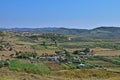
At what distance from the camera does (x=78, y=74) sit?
57.0m

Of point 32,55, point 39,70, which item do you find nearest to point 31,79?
point 39,70

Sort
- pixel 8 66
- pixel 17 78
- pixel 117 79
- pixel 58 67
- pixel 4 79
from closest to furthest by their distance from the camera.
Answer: pixel 4 79 → pixel 17 78 → pixel 117 79 → pixel 8 66 → pixel 58 67

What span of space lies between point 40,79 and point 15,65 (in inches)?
826

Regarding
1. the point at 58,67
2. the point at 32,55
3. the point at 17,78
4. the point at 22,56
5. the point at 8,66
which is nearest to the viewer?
the point at 17,78

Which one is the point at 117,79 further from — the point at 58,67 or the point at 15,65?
the point at 58,67

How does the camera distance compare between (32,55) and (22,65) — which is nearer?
(22,65)

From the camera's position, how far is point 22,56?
89.5 metres

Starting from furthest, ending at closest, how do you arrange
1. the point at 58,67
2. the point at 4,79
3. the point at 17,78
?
the point at 58,67, the point at 17,78, the point at 4,79

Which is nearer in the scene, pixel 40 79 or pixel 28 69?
pixel 40 79

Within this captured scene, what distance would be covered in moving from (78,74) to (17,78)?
17.2 m

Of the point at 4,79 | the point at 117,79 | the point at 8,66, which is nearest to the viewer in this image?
the point at 4,79

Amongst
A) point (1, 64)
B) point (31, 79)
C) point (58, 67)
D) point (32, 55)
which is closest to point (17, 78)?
point (31, 79)

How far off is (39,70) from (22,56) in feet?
92.0

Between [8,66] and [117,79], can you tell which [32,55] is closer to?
[8,66]
